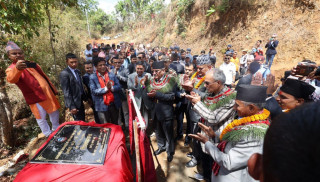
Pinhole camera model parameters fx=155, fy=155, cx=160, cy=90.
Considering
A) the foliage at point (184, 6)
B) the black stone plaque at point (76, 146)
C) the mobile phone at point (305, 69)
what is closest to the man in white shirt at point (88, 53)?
the black stone plaque at point (76, 146)

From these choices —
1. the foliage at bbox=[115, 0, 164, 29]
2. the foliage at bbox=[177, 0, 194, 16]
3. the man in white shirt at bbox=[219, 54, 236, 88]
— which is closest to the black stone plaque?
the man in white shirt at bbox=[219, 54, 236, 88]

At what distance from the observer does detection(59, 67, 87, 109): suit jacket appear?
10.4 ft

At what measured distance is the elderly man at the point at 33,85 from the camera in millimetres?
2704

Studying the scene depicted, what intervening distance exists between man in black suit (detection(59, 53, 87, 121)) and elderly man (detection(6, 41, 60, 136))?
0.42 m

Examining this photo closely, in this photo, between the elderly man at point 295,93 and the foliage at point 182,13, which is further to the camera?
the foliage at point 182,13

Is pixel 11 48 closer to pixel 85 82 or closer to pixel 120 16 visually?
pixel 85 82

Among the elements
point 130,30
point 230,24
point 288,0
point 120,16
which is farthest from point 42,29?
point 120,16

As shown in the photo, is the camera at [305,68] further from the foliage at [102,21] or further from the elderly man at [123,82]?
the foliage at [102,21]

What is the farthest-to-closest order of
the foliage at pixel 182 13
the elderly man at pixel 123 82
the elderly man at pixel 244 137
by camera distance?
1. the foliage at pixel 182 13
2. the elderly man at pixel 123 82
3. the elderly man at pixel 244 137

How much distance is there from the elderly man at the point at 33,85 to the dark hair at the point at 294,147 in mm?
3465

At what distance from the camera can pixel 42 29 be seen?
676cm

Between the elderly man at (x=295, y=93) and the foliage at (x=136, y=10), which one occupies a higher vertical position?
the foliage at (x=136, y=10)

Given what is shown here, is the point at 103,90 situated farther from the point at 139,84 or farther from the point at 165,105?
the point at 165,105

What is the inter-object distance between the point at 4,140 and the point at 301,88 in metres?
6.03
